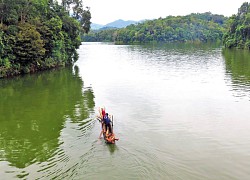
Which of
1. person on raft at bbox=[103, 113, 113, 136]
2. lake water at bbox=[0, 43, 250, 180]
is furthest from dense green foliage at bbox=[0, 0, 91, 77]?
person on raft at bbox=[103, 113, 113, 136]

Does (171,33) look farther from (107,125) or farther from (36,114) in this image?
(107,125)

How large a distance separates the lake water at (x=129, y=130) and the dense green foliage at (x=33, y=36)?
4586mm

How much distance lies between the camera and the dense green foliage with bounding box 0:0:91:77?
37625mm

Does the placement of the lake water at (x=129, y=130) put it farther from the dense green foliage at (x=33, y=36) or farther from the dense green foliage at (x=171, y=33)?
the dense green foliage at (x=171, y=33)

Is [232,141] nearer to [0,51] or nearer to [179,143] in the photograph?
[179,143]

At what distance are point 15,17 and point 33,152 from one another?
93.2ft

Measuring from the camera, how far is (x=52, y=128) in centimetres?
1989

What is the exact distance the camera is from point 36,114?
76.0 feet

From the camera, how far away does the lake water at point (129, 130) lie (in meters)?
13.7

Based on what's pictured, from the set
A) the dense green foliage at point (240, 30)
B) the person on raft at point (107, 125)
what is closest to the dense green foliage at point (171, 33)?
the dense green foliage at point (240, 30)

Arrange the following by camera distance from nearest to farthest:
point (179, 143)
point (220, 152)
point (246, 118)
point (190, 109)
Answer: point (220, 152) → point (179, 143) → point (246, 118) → point (190, 109)

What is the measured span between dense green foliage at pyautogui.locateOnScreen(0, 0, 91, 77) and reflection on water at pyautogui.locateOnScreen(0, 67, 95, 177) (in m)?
2.92

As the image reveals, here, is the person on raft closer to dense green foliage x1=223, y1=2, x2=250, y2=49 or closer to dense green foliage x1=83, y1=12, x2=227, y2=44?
dense green foliage x1=223, y1=2, x2=250, y2=49

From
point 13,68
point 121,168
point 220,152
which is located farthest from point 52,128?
point 13,68
